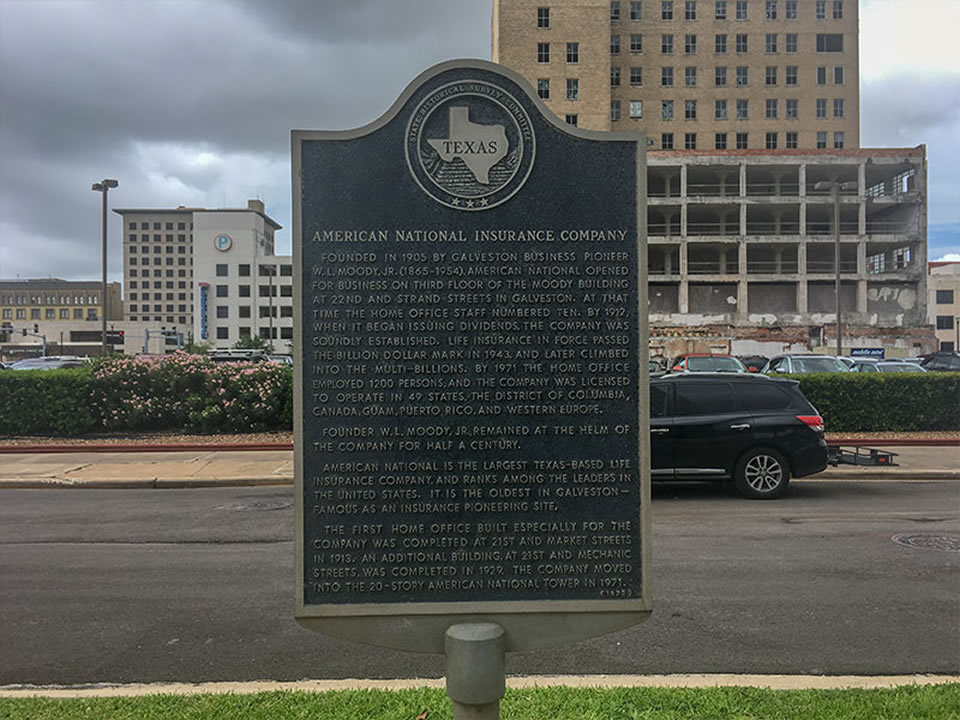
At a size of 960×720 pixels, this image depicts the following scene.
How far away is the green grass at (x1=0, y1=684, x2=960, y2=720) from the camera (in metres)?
3.64

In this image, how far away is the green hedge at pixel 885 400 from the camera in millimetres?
16906

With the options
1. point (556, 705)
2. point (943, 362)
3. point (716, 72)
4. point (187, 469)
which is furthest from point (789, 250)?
point (556, 705)

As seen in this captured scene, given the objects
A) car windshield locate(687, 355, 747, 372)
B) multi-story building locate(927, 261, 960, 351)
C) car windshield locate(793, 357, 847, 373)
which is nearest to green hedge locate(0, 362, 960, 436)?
car windshield locate(687, 355, 747, 372)

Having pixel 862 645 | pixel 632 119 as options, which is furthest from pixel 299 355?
pixel 632 119

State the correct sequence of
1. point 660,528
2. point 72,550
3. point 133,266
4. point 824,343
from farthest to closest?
1. point 133,266
2. point 824,343
3. point 660,528
4. point 72,550

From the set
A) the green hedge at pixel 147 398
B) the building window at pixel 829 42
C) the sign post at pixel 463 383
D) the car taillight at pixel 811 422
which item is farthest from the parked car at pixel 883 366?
the building window at pixel 829 42

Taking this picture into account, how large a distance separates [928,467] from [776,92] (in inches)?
2449

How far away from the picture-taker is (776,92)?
65750mm

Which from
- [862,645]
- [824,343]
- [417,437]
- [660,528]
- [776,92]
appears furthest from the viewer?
[776,92]

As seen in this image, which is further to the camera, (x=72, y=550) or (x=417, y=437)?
(x=72, y=550)

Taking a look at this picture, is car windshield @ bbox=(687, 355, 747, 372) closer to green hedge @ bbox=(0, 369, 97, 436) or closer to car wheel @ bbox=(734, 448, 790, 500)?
car wheel @ bbox=(734, 448, 790, 500)

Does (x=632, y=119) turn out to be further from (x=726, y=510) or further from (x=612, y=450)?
(x=612, y=450)

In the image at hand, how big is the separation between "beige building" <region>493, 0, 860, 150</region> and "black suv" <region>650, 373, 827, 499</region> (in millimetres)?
56369

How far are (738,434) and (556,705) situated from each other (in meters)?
7.45
